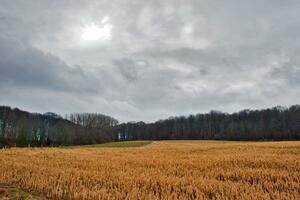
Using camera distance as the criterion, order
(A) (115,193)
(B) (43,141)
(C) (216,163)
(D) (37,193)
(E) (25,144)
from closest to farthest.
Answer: (A) (115,193) < (D) (37,193) < (C) (216,163) < (E) (25,144) < (B) (43,141)

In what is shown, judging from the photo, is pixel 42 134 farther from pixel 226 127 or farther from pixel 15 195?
pixel 15 195

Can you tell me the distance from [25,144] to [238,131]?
249 feet

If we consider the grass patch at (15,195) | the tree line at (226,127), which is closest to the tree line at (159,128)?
the tree line at (226,127)

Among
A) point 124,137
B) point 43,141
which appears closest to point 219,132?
point 124,137

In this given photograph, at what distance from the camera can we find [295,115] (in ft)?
385

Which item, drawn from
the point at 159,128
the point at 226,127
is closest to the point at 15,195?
the point at 226,127

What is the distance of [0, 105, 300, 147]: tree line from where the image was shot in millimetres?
106438

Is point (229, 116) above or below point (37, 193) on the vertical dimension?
above

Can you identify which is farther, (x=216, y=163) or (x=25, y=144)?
(x=25, y=144)

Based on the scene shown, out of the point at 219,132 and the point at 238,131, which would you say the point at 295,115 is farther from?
the point at 219,132

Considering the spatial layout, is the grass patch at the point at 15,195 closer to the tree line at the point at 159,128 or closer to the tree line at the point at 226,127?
the tree line at the point at 159,128

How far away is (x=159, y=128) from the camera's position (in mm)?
155625

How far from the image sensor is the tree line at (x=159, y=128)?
106438 millimetres

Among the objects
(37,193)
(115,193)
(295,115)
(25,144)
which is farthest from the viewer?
(295,115)
